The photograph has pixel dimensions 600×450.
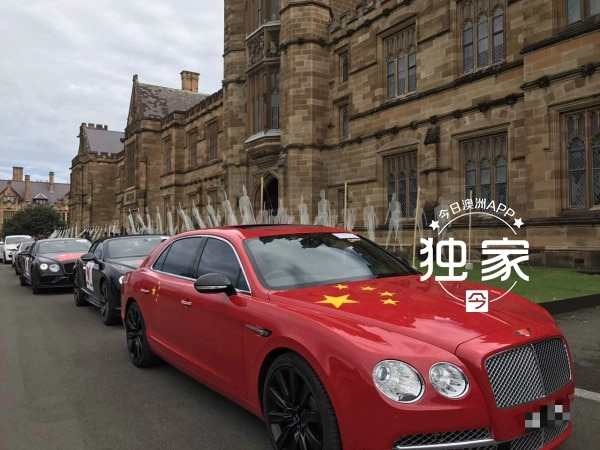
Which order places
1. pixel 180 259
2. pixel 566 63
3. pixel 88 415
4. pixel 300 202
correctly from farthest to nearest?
pixel 300 202
pixel 566 63
pixel 180 259
pixel 88 415

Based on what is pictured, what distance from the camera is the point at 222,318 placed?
151 inches

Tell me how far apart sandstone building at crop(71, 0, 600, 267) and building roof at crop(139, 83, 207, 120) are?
46.1 feet

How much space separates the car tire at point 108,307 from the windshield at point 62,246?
5.76 m

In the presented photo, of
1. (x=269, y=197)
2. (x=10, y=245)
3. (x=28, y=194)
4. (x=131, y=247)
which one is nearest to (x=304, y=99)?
(x=269, y=197)

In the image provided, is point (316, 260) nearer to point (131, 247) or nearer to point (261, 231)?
point (261, 231)

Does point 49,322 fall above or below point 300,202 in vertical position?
below

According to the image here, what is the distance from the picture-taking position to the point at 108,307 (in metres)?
8.21

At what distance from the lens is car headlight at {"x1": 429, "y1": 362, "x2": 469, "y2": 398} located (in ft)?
8.21

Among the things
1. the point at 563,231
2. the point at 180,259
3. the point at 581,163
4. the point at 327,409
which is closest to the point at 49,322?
the point at 180,259

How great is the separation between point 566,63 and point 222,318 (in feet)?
40.1

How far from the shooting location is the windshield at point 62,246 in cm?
1376

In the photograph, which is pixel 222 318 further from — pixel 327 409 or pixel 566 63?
pixel 566 63

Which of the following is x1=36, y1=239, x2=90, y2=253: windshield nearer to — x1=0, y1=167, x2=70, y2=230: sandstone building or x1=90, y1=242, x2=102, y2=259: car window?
x1=90, y1=242, x2=102, y2=259: car window

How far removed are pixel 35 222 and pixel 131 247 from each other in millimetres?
76502
